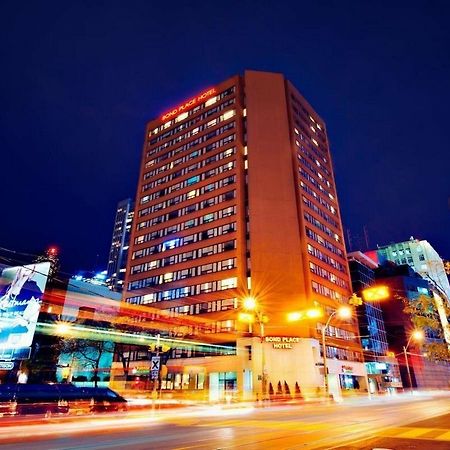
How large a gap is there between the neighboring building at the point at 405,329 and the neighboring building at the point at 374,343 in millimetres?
3267

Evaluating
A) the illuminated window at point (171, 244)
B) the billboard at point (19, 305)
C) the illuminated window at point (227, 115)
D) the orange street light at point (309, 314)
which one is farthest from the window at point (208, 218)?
the orange street light at point (309, 314)

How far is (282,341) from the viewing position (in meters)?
52.8

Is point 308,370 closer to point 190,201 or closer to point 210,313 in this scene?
point 210,313

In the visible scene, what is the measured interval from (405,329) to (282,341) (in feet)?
181

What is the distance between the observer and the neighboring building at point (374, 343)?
260ft

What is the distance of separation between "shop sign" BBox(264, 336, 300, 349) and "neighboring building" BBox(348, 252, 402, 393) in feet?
104

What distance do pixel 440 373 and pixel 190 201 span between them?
80759 millimetres

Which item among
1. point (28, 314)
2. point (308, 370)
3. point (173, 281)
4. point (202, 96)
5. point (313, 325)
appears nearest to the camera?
point (28, 314)

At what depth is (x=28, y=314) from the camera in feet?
93.4

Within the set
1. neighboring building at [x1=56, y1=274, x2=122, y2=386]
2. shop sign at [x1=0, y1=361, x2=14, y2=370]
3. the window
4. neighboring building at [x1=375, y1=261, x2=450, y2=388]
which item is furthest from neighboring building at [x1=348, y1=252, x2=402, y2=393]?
shop sign at [x1=0, y1=361, x2=14, y2=370]

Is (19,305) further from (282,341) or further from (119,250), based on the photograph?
(119,250)

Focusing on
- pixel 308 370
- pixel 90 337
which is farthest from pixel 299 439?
pixel 90 337

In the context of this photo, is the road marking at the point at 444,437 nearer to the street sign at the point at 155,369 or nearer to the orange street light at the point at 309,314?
the orange street light at the point at 309,314

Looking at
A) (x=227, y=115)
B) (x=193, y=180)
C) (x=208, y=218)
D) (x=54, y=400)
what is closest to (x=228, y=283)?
(x=208, y=218)
